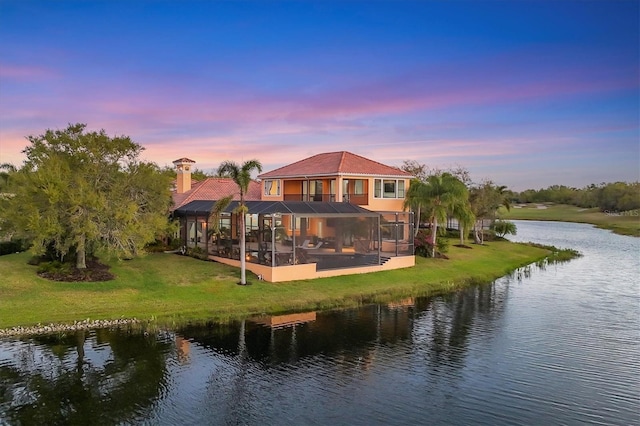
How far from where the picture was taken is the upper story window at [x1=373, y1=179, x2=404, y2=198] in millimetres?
37000

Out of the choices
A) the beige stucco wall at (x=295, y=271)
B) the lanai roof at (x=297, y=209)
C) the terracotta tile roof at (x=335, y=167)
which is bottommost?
the beige stucco wall at (x=295, y=271)

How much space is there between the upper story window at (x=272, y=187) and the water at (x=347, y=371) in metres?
20.1

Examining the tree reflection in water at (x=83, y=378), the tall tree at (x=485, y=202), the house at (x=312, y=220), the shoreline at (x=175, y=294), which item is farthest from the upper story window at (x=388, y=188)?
the tree reflection in water at (x=83, y=378)

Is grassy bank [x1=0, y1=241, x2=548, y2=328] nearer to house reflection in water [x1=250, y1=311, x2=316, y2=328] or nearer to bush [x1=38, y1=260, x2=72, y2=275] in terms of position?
bush [x1=38, y1=260, x2=72, y2=275]

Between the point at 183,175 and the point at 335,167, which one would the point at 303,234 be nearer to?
the point at 335,167

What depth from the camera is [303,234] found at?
108 ft

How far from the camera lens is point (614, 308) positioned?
23.2 metres

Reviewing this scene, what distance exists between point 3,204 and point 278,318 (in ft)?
55.1

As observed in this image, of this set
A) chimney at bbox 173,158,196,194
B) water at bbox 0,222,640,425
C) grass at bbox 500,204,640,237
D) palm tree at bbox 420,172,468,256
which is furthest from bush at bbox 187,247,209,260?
grass at bbox 500,204,640,237

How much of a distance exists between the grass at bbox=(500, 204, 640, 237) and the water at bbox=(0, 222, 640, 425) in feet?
220

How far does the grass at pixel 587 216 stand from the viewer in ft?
286

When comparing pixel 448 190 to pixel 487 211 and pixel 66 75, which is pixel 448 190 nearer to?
pixel 487 211

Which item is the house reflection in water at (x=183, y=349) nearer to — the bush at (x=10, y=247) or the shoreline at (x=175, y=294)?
the shoreline at (x=175, y=294)

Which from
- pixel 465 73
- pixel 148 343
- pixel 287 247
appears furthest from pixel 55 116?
pixel 465 73
